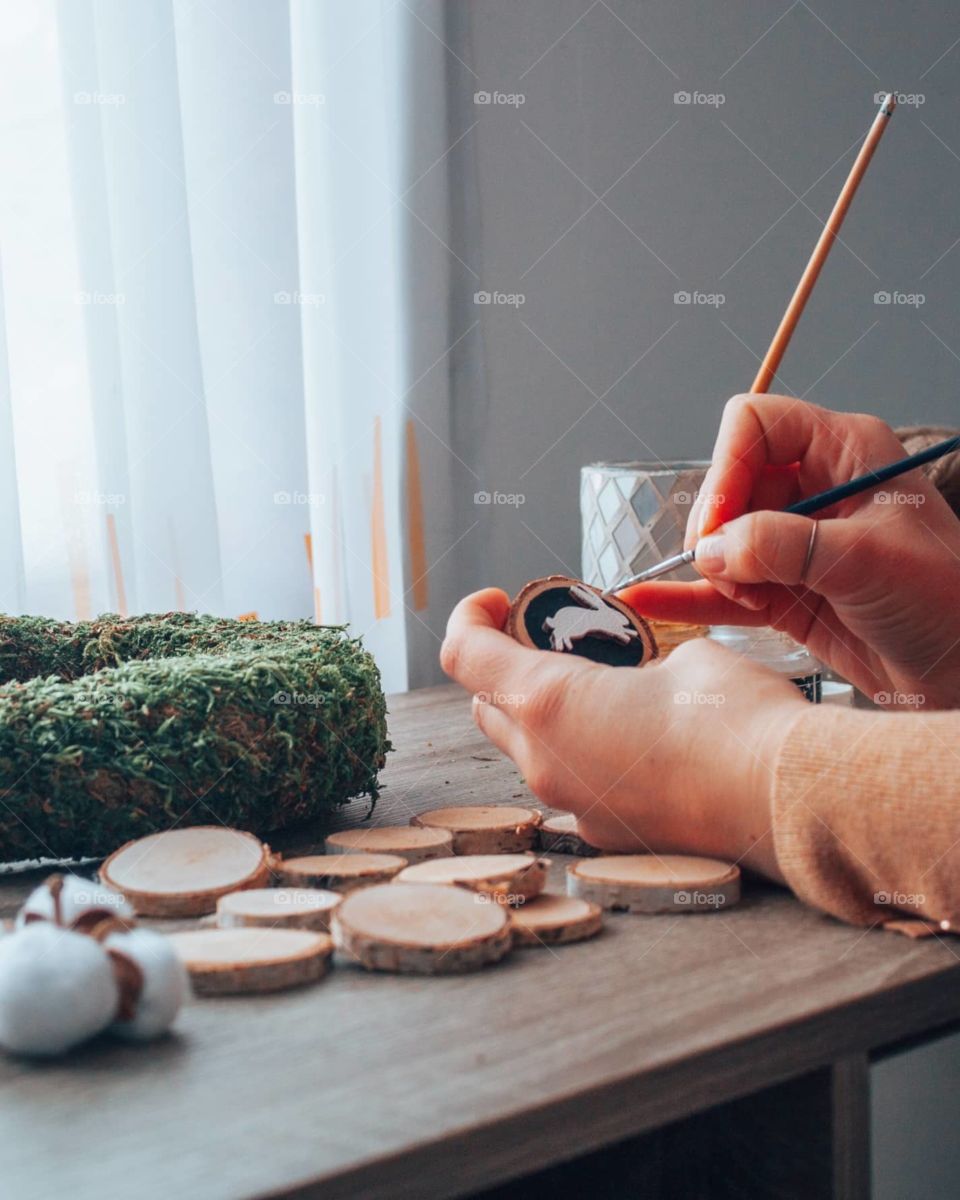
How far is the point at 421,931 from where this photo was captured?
0.57 metres

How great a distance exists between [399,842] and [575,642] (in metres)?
0.21

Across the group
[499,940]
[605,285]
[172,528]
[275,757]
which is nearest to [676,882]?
[499,940]

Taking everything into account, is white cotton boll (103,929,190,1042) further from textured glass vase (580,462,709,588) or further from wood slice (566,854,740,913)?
textured glass vase (580,462,709,588)

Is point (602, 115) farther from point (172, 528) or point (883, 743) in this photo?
point (883, 743)

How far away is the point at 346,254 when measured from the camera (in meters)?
1.71

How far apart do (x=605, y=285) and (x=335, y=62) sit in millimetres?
549

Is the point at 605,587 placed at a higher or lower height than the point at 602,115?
lower
